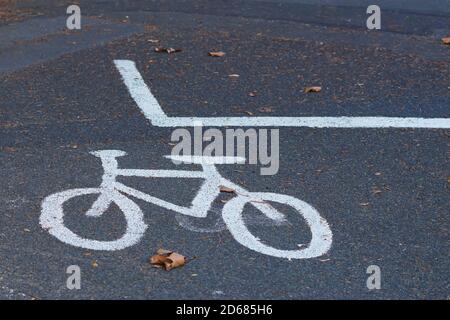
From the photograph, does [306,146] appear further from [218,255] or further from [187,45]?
[187,45]

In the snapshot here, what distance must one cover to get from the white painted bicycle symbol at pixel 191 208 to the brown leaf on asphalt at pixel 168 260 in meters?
0.28

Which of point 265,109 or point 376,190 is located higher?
point 265,109

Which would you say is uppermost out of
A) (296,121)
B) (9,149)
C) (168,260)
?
(296,121)

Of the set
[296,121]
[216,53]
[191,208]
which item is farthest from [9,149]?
[216,53]

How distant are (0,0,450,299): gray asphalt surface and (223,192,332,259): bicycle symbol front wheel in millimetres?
60

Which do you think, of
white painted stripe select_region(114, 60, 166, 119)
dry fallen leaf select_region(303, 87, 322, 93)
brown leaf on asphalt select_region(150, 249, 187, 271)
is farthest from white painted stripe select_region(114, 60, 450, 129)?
brown leaf on asphalt select_region(150, 249, 187, 271)

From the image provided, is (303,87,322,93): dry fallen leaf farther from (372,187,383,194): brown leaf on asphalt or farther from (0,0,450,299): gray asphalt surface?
(372,187,383,194): brown leaf on asphalt

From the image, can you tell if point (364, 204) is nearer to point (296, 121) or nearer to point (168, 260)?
point (168, 260)

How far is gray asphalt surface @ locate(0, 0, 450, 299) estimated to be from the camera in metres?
5.68

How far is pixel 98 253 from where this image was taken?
5.87 meters

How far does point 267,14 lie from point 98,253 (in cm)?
622

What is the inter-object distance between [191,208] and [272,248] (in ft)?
2.53

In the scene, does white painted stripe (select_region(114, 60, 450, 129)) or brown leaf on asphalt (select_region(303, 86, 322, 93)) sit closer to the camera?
white painted stripe (select_region(114, 60, 450, 129))

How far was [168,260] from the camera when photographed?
226 inches
